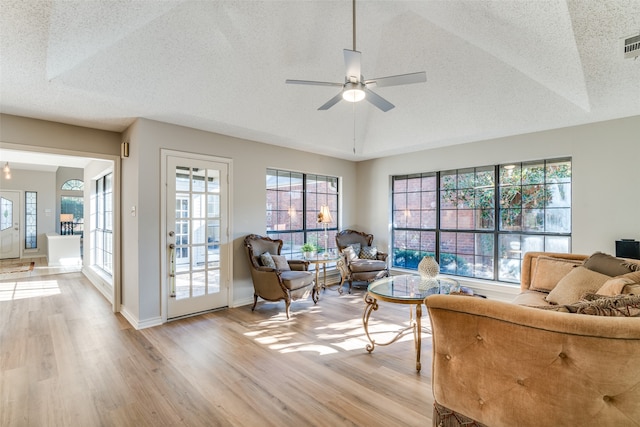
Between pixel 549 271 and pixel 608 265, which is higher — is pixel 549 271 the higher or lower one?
the lower one

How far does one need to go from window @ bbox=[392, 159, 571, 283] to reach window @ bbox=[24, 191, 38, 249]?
1053 centimetres

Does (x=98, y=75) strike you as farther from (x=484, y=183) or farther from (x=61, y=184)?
(x=61, y=184)

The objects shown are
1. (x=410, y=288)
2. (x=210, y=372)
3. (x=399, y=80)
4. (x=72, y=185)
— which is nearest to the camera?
(x=399, y=80)

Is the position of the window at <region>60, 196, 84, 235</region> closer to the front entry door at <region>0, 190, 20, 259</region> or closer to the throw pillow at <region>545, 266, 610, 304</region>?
the front entry door at <region>0, 190, 20, 259</region>

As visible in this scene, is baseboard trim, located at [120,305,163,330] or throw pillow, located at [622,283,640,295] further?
baseboard trim, located at [120,305,163,330]

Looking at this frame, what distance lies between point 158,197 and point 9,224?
27.9ft

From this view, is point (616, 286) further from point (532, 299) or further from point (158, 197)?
point (158, 197)

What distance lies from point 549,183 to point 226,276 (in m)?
4.91

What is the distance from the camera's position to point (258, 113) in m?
4.01

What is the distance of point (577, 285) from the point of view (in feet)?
8.86

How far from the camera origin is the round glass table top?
278cm

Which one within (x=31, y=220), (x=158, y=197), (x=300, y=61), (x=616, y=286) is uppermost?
(x=300, y=61)

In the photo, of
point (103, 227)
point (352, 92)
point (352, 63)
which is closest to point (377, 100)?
point (352, 92)

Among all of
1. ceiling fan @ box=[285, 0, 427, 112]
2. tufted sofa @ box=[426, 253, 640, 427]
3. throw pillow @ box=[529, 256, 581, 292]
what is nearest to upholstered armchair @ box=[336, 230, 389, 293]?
throw pillow @ box=[529, 256, 581, 292]
